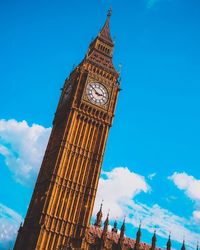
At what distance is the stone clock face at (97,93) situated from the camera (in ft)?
215

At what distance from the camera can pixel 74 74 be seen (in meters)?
68.9

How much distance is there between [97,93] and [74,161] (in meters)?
13.4

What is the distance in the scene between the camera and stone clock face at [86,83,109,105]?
65.6m

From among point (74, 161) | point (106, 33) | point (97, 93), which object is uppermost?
point (106, 33)

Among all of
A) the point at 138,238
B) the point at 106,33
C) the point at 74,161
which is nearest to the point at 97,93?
the point at 74,161

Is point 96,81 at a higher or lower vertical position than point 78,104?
higher

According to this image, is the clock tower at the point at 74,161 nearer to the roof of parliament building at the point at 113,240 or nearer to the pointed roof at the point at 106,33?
the roof of parliament building at the point at 113,240

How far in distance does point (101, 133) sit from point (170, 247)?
23.2 m

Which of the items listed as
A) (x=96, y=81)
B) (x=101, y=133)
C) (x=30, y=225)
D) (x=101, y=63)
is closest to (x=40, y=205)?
(x=30, y=225)

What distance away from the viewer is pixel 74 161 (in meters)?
60.3

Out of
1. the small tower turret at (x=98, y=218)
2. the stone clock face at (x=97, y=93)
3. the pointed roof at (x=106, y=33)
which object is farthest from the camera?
the pointed roof at (x=106, y=33)

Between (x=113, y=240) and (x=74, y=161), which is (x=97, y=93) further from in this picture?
(x=113, y=240)

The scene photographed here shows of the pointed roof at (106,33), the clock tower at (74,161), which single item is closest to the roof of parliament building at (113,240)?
the clock tower at (74,161)

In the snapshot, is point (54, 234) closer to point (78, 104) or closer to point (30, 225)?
point (30, 225)
